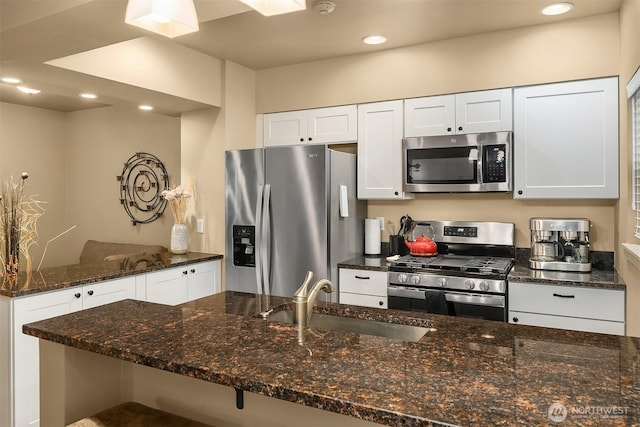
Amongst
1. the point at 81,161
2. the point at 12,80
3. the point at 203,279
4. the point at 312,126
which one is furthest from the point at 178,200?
the point at 81,161

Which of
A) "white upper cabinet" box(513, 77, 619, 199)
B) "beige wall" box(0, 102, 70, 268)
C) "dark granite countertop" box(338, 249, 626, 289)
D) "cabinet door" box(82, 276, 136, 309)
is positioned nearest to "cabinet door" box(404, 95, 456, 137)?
"white upper cabinet" box(513, 77, 619, 199)

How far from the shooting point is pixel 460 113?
337 cm

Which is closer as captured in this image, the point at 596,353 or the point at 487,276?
the point at 596,353

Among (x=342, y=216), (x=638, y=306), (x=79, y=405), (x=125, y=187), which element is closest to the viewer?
(x=79, y=405)

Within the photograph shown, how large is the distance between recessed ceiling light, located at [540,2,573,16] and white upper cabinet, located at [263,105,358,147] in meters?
1.50

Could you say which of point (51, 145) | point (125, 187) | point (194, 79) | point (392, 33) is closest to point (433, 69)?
point (392, 33)

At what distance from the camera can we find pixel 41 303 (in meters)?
2.56

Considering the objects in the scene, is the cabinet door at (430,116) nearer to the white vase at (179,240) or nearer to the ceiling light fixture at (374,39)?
the ceiling light fixture at (374,39)

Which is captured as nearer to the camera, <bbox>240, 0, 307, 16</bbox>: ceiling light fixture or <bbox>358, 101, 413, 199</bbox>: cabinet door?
<bbox>240, 0, 307, 16</bbox>: ceiling light fixture

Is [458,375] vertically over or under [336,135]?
under

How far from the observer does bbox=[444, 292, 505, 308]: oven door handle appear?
284cm

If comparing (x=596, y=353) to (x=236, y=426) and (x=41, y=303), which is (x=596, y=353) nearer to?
(x=236, y=426)

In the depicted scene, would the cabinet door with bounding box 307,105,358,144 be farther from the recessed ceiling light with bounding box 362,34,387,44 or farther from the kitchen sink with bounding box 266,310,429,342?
the kitchen sink with bounding box 266,310,429,342

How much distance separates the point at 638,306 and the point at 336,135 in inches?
94.8
